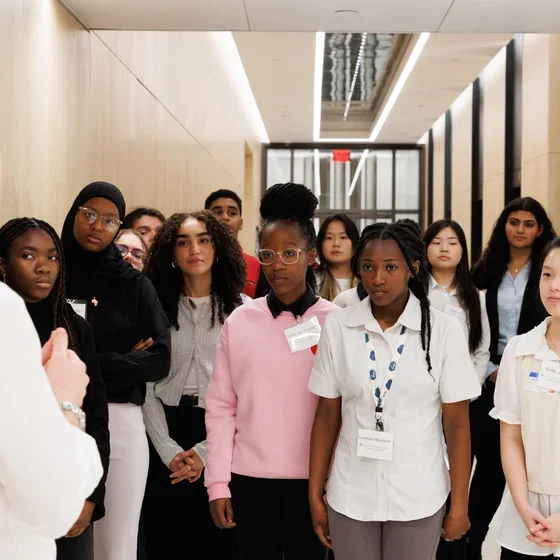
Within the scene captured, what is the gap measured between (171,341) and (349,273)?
1.94 metres

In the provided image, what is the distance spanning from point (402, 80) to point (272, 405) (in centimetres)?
1191

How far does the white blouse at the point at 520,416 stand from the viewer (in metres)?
2.40

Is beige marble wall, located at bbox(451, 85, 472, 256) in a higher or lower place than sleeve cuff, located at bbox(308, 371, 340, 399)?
higher

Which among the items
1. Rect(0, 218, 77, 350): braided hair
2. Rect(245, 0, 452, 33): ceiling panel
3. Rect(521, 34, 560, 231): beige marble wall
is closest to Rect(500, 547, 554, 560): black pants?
Rect(0, 218, 77, 350): braided hair

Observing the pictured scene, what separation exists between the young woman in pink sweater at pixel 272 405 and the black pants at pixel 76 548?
1.43 feet

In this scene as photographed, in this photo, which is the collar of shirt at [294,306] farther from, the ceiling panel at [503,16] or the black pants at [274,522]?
the ceiling panel at [503,16]

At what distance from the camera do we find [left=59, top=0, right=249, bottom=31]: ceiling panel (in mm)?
4066

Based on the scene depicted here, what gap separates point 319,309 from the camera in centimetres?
264

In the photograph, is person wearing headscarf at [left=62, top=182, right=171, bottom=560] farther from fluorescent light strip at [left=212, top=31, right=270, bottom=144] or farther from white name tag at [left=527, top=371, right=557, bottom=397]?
fluorescent light strip at [left=212, top=31, right=270, bottom=144]

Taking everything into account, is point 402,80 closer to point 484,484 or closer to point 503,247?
point 503,247

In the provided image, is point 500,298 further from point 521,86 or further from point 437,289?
point 521,86

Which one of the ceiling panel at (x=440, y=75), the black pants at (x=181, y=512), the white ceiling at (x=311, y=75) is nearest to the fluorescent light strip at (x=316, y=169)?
the white ceiling at (x=311, y=75)

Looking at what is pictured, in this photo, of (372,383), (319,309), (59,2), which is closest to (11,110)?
(59,2)

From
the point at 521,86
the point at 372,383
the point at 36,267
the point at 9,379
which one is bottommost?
the point at 372,383
